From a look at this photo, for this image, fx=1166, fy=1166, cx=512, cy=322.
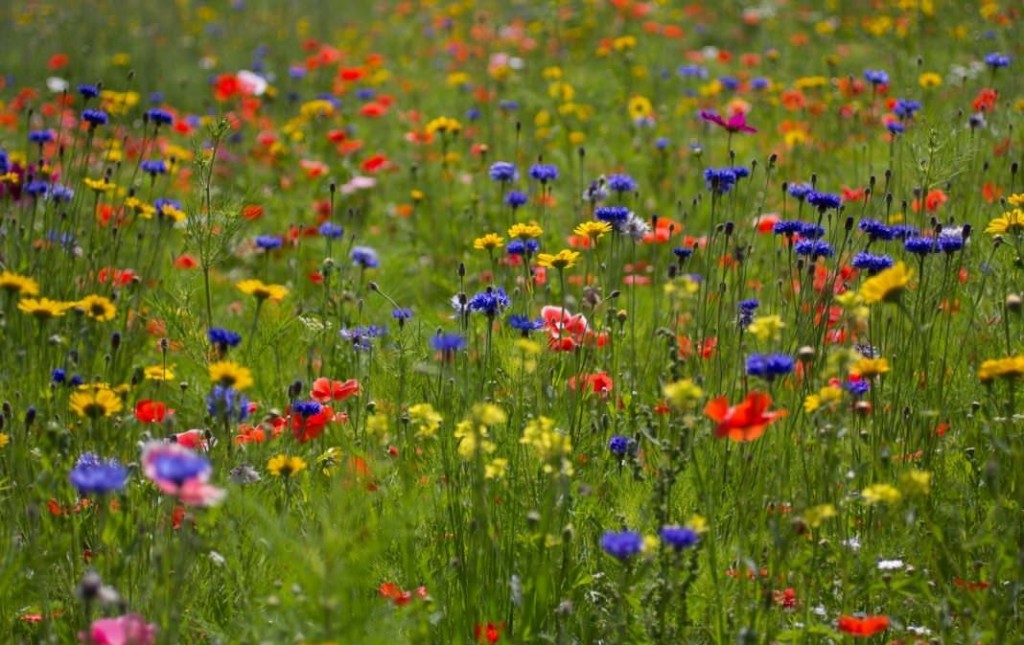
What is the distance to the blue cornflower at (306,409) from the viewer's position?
7.76ft

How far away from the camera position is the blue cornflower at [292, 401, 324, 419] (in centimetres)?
237

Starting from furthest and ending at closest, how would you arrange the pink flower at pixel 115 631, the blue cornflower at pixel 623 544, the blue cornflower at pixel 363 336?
the blue cornflower at pixel 363 336
the blue cornflower at pixel 623 544
the pink flower at pixel 115 631

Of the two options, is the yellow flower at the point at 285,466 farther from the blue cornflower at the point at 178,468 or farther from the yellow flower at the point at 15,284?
the yellow flower at the point at 15,284

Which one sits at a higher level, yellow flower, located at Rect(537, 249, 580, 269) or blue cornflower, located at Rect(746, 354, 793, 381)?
blue cornflower, located at Rect(746, 354, 793, 381)

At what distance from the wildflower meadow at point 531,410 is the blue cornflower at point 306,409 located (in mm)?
15

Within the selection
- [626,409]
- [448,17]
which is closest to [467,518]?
[626,409]

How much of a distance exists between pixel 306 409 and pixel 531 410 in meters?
0.50

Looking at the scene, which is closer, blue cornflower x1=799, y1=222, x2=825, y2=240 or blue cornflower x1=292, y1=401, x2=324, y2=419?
blue cornflower x1=292, y1=401, x2=324, y2=419

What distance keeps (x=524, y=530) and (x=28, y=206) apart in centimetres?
241

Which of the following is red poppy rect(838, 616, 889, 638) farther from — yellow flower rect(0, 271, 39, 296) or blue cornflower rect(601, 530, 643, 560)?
yellow flower rect(0, 271, 39, 296)

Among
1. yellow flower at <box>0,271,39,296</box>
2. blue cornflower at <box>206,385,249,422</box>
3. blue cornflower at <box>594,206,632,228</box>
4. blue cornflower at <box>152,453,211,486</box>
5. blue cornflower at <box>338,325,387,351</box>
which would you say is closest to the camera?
blue cornflower at <box>152,453,211,486</box>

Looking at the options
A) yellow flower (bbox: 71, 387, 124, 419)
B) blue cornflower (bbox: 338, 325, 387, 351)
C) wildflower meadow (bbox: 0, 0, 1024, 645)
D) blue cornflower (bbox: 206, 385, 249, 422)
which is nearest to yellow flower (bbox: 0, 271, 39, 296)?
wildflower meadow (bbox: 0, 0, 1024, 645)

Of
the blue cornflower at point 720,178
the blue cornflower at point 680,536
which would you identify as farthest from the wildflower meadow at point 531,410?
the blue cornflower at point 720,178

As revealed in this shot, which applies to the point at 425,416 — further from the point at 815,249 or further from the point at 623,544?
the point at 815,249
